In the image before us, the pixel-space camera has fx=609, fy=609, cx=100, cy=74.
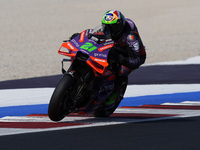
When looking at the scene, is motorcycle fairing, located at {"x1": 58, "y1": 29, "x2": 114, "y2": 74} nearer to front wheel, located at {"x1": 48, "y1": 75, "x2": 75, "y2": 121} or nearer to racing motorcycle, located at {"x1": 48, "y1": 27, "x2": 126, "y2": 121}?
racing motorcycle, located at {"x1": 48, "y1": 27, "x2": 126, "y2": 121}

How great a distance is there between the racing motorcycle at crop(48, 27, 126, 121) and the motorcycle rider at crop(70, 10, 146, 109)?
0.17 meters

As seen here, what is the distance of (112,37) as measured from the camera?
7.46 m

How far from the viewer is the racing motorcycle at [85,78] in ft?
22.1

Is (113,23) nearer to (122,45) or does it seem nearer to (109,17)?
(109,17)

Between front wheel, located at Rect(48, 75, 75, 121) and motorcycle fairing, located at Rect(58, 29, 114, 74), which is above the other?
motorcycle fairing, located at Rect(58, 29, 114, 74)

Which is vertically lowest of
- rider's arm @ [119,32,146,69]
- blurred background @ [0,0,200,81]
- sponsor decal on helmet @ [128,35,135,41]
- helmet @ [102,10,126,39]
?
blurred background @ [0,0,200,81]

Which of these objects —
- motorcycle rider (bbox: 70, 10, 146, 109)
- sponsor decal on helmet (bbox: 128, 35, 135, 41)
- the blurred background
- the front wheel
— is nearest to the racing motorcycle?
the front wheel

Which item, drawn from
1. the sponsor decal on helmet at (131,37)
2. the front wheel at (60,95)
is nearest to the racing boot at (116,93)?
the sponsor decal on helmet at (131,37)

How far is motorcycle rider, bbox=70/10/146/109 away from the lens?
7.18 m

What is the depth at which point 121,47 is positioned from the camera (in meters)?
7.47

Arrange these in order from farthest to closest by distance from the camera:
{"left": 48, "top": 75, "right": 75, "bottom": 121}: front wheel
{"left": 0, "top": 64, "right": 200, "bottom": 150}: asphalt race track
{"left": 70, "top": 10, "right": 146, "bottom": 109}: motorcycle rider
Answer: {"left": 70, "top": 10, "right": 146, "bottom": 109}: motorcycle rider
{"left": 48, "top": 75, "right": 75, "bottom": 121}: front wheel
{"left": 0, "top": 64, "right": 200, "bottom": 150}: asphalt race track

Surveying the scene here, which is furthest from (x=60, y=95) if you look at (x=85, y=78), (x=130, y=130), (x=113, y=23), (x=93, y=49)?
(x=113, y=23)

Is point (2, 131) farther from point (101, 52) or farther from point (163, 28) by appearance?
point (163, 28)

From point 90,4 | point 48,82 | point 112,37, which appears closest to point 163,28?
point 90,4
